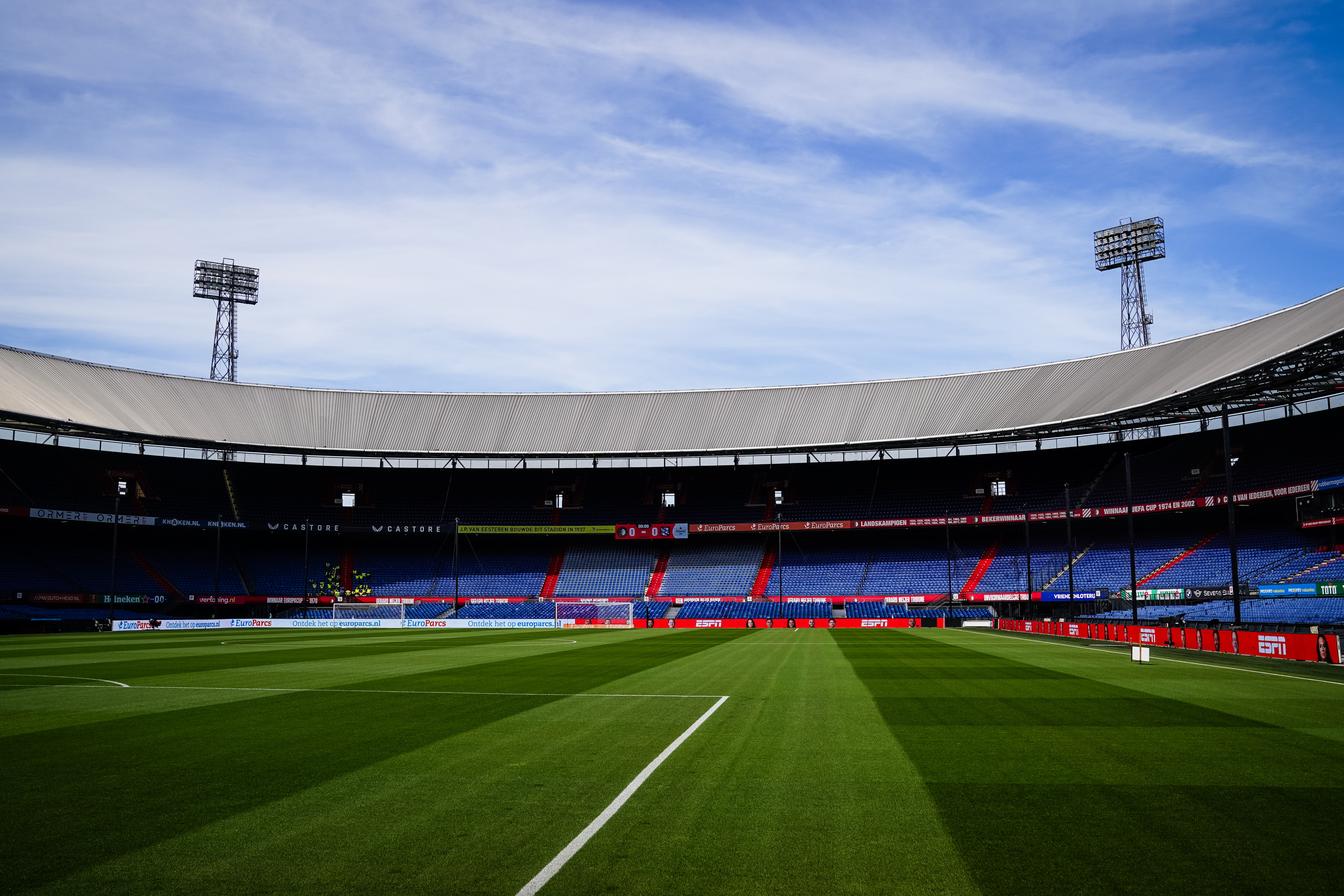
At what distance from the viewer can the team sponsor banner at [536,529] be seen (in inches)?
3115

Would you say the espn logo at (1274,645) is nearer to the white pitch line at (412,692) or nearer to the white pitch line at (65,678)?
the white pitch line at (412,692)

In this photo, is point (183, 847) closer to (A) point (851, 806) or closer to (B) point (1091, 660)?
(A) point (851, 806)

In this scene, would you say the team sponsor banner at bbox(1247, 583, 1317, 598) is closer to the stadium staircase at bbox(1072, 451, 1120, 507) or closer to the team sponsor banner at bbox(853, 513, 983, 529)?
the stadium staircase at bbox(1072, 451, 1120, 507)

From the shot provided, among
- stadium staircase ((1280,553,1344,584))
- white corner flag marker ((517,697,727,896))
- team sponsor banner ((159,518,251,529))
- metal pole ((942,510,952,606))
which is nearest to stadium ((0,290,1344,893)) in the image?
white corner flag marker ((517,697,727,896))

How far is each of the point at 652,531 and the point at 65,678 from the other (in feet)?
192

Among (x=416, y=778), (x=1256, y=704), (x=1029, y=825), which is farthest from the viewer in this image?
(x=1256, y=704)

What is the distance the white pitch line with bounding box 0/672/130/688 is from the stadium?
0.61 feet

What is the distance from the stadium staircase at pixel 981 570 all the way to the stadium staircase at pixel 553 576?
32074 mm

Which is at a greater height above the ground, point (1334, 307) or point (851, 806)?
point (1334, 307)

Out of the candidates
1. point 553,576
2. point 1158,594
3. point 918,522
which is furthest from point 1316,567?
point 553,576

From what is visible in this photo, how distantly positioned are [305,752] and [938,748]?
25.6 feet

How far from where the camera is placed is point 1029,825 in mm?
7816

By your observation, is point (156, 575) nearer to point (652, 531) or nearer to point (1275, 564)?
point (652, 531)

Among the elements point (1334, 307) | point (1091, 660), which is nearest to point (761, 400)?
point (1334, 307)
